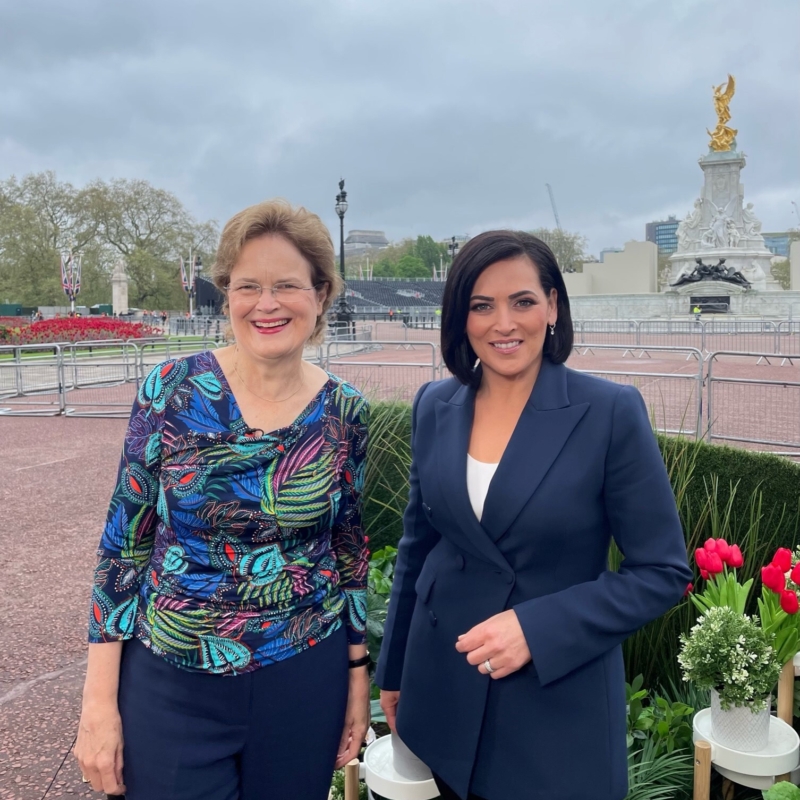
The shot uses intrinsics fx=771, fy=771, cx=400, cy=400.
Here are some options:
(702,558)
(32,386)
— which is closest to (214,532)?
(702,558)

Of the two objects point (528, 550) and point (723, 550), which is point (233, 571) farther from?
point (723, 550)

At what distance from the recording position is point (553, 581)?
1659 millimetres

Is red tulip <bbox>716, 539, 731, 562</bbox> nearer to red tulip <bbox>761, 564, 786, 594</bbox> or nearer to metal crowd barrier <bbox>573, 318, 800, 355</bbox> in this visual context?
red tulip <bbox>761, 564, 786, 594</bbox>

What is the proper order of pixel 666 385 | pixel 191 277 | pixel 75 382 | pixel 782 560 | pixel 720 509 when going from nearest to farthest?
pixel 782 560 < pixel 720 509 < pixel 666 385 < pixel 75 382 < pixel 191 277

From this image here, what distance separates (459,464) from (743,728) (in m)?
1.58

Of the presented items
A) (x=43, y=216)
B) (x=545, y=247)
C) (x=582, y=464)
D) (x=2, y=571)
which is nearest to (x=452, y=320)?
(x=545, y=247)

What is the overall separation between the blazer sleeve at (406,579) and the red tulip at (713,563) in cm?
112

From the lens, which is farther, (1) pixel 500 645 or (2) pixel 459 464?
(2) pixel 459 464

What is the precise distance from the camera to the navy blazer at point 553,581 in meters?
1.59

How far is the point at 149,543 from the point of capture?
6.07 ft

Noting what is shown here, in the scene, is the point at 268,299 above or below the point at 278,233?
below

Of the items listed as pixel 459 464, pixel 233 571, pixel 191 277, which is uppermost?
pixel 191 277

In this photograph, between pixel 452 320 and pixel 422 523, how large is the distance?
52 centimetres

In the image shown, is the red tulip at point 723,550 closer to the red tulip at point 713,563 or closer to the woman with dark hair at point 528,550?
the red tulip at point 713,563
